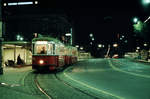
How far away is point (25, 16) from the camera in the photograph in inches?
2968

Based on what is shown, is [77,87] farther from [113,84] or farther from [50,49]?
[50,49]

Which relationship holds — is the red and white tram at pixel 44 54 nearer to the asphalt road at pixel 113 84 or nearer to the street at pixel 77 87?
the asphalt road at pixel 113 84

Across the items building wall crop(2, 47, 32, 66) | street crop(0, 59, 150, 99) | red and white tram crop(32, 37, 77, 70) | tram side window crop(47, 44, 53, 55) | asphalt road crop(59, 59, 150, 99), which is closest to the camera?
street crop(0, 59, 150, 99)

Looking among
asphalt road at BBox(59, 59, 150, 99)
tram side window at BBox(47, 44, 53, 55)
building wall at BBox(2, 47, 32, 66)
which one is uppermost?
tram side window at BBox(47, 44, 53, 55)

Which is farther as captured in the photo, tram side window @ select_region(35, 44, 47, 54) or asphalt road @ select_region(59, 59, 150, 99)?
tram side window @ select_region(35, 44, 47, 54)

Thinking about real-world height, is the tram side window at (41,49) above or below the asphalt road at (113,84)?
above

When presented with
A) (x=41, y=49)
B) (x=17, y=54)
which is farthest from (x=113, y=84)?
(x=17, y=54)

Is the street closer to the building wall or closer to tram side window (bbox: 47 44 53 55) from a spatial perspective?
tram side window (bbox: 47 44 53 55)

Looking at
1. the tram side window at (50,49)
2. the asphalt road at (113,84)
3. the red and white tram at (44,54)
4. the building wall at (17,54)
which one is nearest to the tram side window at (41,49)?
the red and white tram at (44,54)

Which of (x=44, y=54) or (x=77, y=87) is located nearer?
(x=77, y=87)

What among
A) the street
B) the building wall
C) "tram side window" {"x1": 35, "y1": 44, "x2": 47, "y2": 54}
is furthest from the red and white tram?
the building wall

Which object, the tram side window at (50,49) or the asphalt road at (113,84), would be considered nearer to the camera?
the asphalt road at (113,84)

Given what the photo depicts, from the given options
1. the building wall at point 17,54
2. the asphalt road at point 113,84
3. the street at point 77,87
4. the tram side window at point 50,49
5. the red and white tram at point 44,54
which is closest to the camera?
the street at point 77,87

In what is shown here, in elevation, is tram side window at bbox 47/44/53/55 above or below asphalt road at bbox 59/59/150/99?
above
